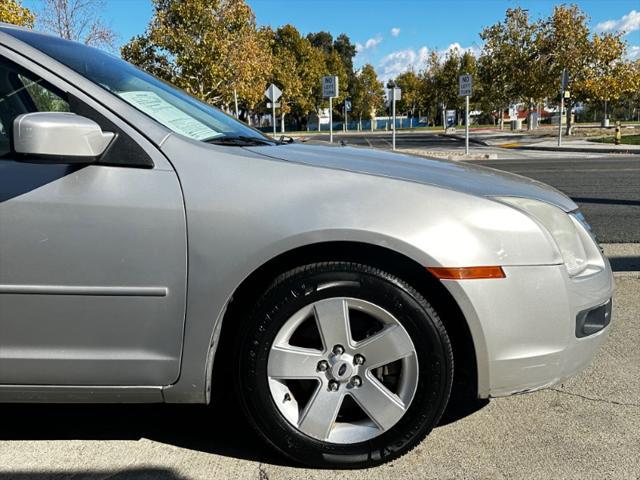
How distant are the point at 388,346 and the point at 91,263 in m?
1.12

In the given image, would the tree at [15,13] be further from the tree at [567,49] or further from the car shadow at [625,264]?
the tree at [567,49]

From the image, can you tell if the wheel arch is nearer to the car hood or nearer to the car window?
the car hood

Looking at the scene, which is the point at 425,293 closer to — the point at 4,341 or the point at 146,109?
the point at 146,109

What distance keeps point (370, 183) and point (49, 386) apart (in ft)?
4.68

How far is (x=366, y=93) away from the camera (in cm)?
6725

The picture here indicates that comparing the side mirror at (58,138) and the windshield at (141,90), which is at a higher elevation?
the windshield at (141,90)

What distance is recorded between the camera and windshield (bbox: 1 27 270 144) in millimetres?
2189

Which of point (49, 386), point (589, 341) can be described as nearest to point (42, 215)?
point (49, 386)

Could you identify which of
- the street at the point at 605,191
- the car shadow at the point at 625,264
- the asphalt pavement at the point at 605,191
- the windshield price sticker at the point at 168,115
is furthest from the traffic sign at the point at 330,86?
the windshield price sticker at the point at 168,115

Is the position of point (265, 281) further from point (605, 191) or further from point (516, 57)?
point (516, 57)

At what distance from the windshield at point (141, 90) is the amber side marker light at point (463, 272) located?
1036 mm

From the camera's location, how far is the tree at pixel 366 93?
6688 centimetres

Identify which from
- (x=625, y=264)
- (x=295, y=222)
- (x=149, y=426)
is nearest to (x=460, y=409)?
(x=295, y=222)

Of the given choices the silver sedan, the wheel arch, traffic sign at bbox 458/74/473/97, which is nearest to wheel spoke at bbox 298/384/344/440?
the silver sedan
